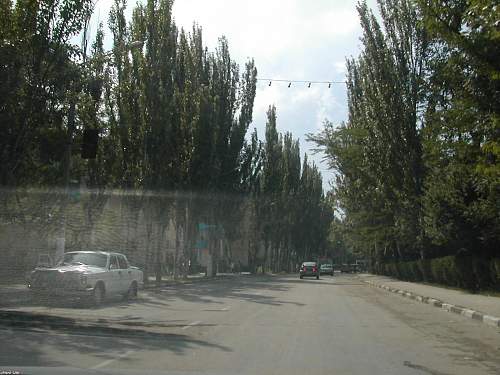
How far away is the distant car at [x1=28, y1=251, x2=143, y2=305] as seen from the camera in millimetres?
17297

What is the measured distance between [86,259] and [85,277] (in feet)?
5.47

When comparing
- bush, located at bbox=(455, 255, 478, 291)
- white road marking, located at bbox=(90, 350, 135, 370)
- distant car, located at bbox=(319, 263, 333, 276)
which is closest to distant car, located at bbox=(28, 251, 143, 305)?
white road marking, located at bbox=(90, 350, 135, 370)

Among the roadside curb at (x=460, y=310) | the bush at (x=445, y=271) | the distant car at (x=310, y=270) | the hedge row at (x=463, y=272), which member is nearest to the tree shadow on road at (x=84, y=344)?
the roadside curb at (x=460, y=310)

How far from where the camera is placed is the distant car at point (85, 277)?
17297 mm

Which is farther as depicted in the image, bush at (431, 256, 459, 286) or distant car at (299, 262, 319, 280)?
distant car at (299, 262, 319, 280)

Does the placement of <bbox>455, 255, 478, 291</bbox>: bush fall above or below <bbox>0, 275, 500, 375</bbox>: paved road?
above

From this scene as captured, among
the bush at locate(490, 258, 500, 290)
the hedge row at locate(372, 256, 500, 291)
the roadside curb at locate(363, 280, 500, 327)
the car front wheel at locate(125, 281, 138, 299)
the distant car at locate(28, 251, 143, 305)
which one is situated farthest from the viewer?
the hedge row at locate(372, 256, 500, 291)

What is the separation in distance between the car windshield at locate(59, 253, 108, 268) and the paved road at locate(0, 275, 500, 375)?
261cm

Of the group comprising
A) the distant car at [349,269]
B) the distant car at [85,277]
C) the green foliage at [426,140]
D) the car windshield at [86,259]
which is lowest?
the distant car at [349,269]

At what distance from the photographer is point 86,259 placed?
62.2 feet

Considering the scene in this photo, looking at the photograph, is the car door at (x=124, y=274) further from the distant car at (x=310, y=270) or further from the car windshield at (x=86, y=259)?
the distant car at (x=310, y=270)

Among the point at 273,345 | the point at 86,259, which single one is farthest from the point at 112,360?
the point at 86,259

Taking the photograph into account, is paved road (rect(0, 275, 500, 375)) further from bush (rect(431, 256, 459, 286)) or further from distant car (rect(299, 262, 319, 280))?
distant car (rect(299, 262, 319, 280))

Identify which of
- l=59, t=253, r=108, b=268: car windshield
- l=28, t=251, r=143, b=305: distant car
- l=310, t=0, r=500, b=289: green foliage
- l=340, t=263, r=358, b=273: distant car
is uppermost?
l=310, t=0, r=500, b=289: green foliage
